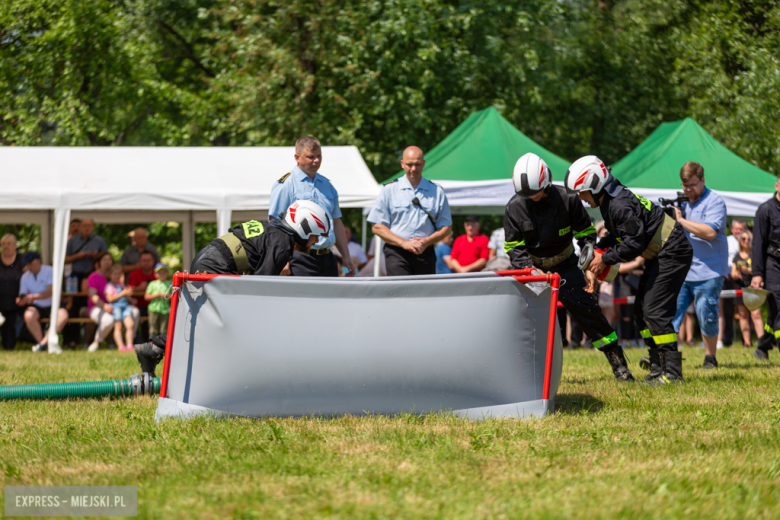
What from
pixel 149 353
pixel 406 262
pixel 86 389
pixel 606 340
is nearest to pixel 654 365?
pixel 606 340

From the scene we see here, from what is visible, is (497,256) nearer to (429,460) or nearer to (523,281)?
(523,281)

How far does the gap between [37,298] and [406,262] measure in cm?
760

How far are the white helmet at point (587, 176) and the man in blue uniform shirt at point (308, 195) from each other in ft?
6.81

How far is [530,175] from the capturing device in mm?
5918

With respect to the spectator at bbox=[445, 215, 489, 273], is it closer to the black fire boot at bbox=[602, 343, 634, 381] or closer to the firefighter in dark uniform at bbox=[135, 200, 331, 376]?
the black fire boot at bbox=[602, 343, 634, 381]

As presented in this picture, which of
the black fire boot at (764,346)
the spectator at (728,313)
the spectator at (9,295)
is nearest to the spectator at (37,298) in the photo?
the spectator at (9,295)

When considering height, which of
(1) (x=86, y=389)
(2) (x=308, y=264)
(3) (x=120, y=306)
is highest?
(2) (x=308, y=264)

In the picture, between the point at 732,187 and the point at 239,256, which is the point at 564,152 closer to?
the point at 732,187

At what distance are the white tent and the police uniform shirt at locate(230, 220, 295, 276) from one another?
592 centimetres

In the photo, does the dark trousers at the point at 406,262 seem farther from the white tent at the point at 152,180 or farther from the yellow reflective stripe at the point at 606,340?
the white tent at the point at 152,180

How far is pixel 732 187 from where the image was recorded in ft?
42.9

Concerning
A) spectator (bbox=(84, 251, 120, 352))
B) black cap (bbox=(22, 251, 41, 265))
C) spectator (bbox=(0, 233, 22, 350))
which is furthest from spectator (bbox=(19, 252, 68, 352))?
spectator (bbox=(84, 251, 120, 352))

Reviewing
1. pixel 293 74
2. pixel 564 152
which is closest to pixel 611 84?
pixel 564 152

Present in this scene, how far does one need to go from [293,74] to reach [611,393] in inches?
594
